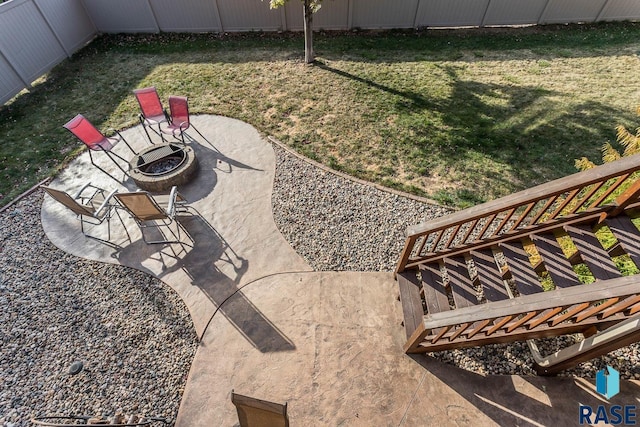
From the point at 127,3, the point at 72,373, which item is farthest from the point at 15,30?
the point at 72,373

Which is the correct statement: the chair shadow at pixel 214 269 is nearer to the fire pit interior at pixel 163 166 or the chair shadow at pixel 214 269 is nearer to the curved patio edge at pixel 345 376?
the curved patio edge at pixel 345 376

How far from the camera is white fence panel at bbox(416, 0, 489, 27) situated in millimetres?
9555

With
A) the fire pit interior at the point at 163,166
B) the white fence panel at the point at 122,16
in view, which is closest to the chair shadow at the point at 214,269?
the fire pit interior at the point at 163,166

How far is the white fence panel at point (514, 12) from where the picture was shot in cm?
960

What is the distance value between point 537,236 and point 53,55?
503 inches

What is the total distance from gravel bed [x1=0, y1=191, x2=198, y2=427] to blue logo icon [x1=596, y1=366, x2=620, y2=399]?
4.40m

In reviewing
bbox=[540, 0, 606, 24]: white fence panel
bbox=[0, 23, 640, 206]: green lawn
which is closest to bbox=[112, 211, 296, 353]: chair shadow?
bbox=[0, 23, 640, 206]: green lawn

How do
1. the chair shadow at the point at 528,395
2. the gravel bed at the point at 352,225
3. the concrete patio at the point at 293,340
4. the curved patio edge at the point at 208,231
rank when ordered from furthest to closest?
the curved patio edge at the point at 208,231 < the gravel bed at the point at 352,225 < the concrete patio at the point at 293,340 < the chair shadow at the point at 528,395

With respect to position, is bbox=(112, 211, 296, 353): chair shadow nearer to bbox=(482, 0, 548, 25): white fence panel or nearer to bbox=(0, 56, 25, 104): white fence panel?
bbox=(0, 56, 25, 104): white fence panel

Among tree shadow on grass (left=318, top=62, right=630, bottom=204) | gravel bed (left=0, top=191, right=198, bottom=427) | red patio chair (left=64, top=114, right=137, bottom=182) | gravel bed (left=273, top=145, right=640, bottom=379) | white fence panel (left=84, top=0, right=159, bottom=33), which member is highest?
white fence panel (left=84, top=0, right=159, bottom=33)

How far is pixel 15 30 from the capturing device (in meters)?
7.84

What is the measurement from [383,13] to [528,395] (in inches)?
421

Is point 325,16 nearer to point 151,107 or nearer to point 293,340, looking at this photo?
point 151,107

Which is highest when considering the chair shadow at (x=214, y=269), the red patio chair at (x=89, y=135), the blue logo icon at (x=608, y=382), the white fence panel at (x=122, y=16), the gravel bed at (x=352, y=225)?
the white fence panel at (x=122, y=16)
